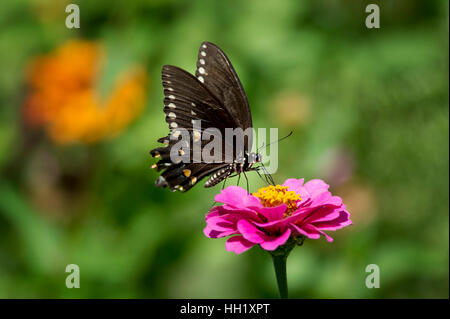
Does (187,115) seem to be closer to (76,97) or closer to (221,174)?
(221,174)

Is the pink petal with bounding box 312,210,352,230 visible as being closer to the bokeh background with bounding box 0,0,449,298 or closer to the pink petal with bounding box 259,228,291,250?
the pink petal with bounding box 259,228,291,250

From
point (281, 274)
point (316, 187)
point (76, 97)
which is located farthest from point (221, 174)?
point (76, 97)

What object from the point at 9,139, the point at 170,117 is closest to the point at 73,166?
the point at 9,139

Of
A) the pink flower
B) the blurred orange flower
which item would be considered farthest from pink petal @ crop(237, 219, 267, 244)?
the blurred orange flower

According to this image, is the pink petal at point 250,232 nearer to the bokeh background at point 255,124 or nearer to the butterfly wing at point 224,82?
the butterfly wing at point 224,82

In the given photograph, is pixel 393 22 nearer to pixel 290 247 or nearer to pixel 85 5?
pixel 85 5

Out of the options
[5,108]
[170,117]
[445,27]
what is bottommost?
[170,117]
